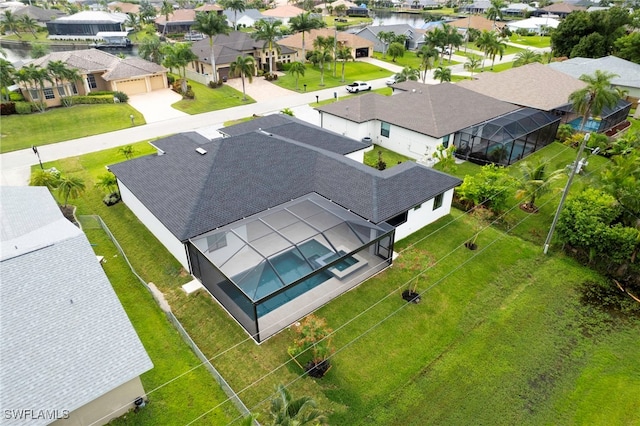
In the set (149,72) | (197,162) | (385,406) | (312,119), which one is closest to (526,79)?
(312,119)

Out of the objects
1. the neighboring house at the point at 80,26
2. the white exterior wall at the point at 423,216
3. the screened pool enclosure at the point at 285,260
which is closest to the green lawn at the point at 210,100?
the screened pool enclosure at the point at 285,260

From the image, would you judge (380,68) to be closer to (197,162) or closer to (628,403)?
(197,162)

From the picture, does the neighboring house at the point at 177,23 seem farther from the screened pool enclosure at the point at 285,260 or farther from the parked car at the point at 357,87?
the screened pool enclosure at the point at 285,260

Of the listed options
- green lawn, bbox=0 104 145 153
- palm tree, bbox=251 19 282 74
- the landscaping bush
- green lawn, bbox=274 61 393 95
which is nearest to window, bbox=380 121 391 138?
green lawn, bbox=274 61 393 95

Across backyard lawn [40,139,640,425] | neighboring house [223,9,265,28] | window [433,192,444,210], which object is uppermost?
neighboring house [223,9,265,28]

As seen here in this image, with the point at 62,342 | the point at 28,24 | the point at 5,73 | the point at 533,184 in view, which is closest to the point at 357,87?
the point at 533,184

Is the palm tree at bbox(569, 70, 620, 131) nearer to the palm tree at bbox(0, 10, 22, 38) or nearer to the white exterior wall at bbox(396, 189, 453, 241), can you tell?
the white exterior wall at bbox(396, 189, 453, 241)

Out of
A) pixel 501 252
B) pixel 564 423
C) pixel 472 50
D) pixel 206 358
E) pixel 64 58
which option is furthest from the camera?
pixel 472 50
